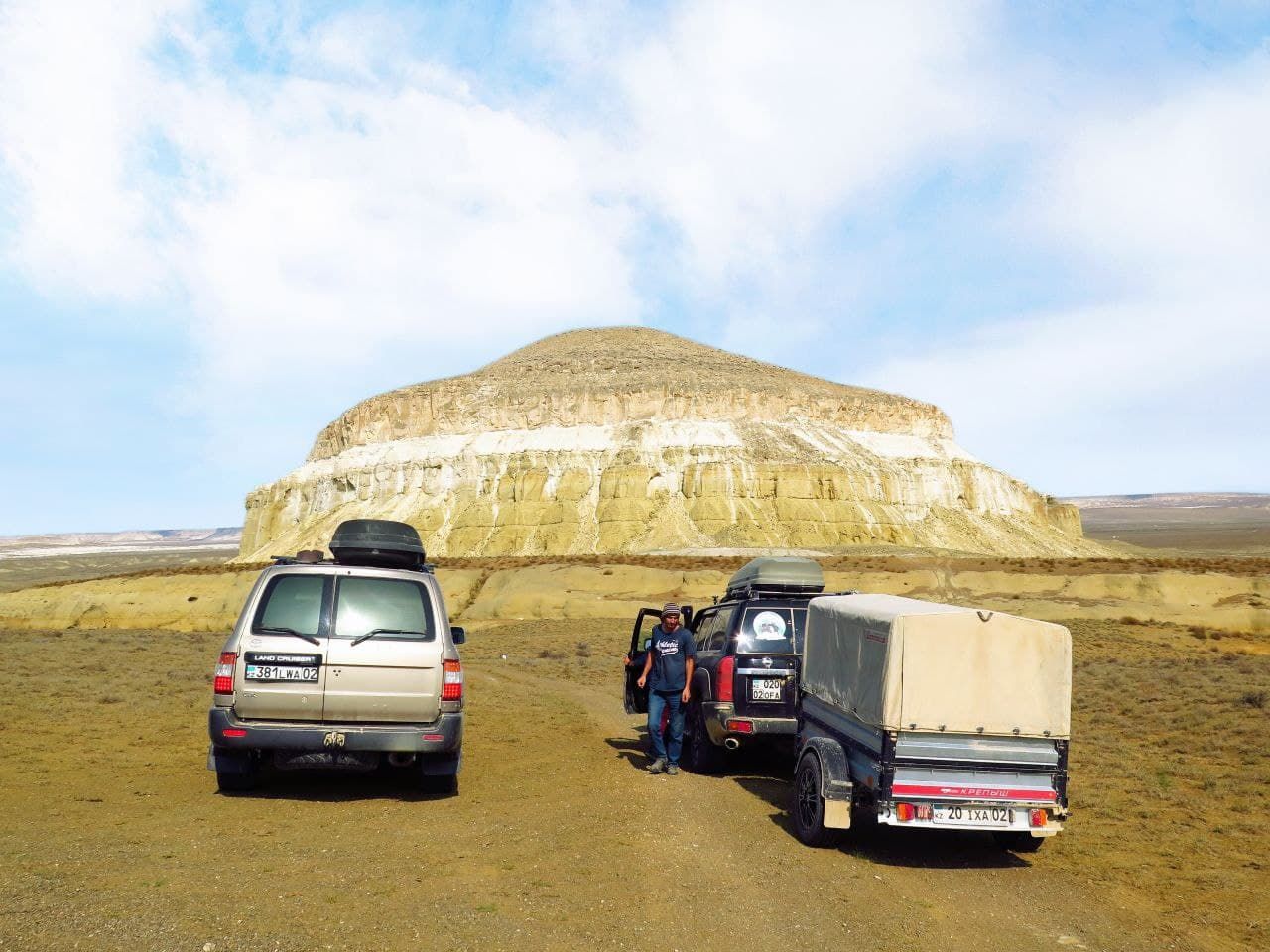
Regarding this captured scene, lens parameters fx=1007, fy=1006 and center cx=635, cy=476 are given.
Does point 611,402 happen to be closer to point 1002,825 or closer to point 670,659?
point 670,659

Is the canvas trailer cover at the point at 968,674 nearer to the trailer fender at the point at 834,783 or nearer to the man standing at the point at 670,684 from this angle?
the trailer fender at the point at 834,783

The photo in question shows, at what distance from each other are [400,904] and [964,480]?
3283 inches

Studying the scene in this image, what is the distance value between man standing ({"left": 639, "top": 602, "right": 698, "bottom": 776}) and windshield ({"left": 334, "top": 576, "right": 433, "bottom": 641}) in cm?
324

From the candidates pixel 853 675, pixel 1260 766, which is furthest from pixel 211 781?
pixel 1260 766

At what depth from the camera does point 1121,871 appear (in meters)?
7.95

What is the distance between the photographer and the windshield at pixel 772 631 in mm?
11500

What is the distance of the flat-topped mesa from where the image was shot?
283ft

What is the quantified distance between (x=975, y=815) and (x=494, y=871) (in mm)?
3669

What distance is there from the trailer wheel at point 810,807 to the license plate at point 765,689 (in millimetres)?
2263

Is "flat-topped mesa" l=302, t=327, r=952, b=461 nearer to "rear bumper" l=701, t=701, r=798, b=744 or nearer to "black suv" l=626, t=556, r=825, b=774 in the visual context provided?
"black suv" l=626, t=556, r=825, b=774

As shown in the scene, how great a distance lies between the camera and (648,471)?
7762 centimetres

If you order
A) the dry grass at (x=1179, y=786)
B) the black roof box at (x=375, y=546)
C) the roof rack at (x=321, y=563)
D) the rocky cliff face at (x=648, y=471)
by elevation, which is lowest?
the dry grass at (x=1179, y=786)

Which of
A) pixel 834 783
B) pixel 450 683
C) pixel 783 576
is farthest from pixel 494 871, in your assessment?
pixel 783 576

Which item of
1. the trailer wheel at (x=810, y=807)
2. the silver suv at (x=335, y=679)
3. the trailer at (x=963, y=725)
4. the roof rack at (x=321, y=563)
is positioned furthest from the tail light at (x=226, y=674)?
the trailer at (x=963, y=725)
